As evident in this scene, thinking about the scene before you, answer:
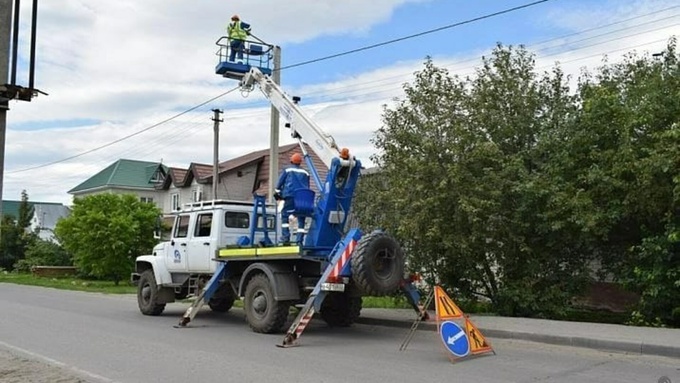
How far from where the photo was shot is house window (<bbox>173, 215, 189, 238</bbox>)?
643 inches

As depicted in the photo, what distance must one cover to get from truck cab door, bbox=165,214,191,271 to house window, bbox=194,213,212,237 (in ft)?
1.15

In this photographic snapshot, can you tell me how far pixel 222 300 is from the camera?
1744 cm

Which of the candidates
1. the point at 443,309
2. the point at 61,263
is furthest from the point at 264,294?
the point at 61,263

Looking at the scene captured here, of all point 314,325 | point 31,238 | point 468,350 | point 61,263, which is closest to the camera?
point 468,350

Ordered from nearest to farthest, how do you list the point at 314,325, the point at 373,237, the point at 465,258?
the point at 373,237 → the point at 314,325 → the point at 465,258

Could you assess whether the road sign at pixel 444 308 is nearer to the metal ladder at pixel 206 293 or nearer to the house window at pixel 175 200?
the metal ladder at pixel 206 293

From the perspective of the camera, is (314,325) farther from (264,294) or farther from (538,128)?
(538,128)

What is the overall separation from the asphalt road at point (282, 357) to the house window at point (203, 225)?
6.68 ft

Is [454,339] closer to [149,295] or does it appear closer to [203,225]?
[203,225]

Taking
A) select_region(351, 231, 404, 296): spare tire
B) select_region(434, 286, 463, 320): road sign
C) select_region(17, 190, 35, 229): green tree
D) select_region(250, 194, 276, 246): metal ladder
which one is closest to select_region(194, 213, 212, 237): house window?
select_region(250, 194, 276, 246): metal ladder

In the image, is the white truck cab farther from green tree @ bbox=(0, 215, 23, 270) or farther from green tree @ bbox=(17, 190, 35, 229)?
green tree @ bbox=(17, 190, 35, 229)

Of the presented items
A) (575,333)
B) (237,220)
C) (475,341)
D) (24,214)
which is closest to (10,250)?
(24,214)

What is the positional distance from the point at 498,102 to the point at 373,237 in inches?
236

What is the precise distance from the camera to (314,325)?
14984 millimetres
